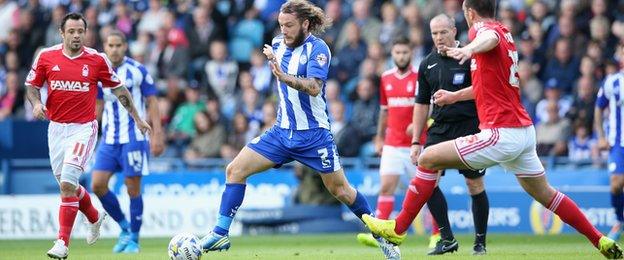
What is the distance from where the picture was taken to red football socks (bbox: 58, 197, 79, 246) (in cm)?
1270

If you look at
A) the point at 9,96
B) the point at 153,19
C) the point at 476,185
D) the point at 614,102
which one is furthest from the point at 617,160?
the point at 9,96

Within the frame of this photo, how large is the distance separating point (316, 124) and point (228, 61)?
14.0 m

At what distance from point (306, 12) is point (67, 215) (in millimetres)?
3313

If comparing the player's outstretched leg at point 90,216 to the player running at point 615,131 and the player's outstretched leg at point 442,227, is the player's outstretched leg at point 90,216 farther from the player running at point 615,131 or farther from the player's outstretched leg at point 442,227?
the player running at point 615,131

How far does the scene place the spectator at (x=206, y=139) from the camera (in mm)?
23562

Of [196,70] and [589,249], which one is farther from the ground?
[196,70]

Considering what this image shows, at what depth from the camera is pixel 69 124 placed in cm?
1352

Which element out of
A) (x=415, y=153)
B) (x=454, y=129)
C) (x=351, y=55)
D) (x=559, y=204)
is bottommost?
(x=559, y=204)

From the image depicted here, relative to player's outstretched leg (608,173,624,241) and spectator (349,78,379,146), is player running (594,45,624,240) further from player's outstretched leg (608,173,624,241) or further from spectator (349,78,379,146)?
spectator (349,78,379,146)

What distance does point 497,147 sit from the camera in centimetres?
1124

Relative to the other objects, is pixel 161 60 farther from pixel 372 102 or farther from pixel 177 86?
pixel 372 102

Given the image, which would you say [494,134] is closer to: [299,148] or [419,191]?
[419,191]

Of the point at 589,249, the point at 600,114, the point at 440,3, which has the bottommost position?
the point at 589,249

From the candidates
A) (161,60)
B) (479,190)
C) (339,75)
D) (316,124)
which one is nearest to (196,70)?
(161,60)
